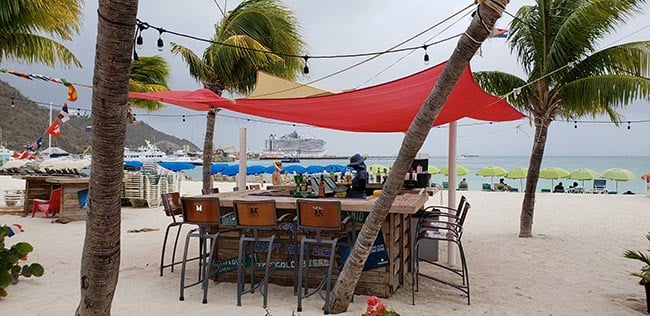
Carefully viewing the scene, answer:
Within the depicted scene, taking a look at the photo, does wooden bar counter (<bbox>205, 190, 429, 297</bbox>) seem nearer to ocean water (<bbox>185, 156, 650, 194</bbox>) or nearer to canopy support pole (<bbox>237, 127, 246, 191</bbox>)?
canopy support pole (<bbox>237, 127, 246, 191</bbox>)

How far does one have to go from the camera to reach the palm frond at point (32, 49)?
21.1ft

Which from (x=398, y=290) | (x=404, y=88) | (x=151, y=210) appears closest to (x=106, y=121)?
(x=404, y=88)

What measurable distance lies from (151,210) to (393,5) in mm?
7966

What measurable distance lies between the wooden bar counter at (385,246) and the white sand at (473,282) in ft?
0.43

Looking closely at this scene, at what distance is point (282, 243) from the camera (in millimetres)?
4312

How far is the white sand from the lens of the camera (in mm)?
3771

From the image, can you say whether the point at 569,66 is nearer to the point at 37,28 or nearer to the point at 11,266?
the point at 11,266

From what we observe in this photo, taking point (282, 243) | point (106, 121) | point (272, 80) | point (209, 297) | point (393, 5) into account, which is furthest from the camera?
point (272, 80)

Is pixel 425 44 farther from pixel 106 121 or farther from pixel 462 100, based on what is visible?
pixel 106 121

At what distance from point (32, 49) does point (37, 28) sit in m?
0.48

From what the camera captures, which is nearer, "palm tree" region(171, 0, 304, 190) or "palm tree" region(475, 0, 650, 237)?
"palm tree" region(475, 0, 650, 237)

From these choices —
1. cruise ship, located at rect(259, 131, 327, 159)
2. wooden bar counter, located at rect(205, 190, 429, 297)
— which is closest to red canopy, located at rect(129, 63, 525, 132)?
wooden bar counter, located at rect(205, 190, 429, 297)

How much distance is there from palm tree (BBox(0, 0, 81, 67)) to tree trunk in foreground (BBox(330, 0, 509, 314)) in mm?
5058

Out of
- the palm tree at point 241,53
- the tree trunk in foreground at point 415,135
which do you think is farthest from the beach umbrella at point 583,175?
the tree trunk in foreground at point 415,135
